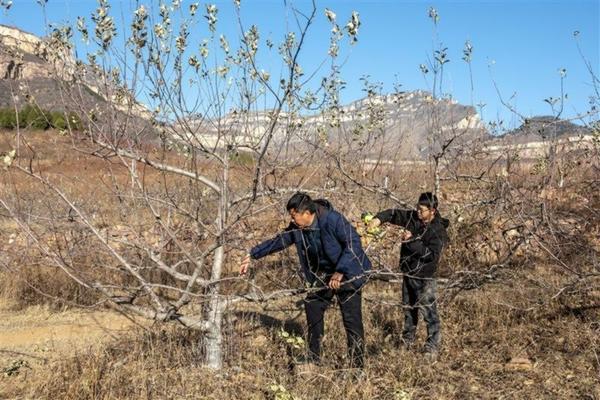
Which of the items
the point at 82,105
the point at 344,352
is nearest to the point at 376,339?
the point at 344,352

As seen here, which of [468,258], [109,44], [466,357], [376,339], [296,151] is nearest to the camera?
[109,44]

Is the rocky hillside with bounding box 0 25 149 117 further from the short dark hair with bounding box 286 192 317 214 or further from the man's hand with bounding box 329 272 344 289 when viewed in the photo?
the man's hand with bounding box 329 272 344 289

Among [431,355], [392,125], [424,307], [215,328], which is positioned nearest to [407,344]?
[431,355]

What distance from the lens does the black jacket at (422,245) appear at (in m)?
4.75

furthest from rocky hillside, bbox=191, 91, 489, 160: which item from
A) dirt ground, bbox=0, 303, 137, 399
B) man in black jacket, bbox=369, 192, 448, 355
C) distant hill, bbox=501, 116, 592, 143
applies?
dirt ground, bbox=0, 303, 137, 399

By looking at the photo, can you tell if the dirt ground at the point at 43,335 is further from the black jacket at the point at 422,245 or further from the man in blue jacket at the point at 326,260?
the black jacket at the point at 422,245

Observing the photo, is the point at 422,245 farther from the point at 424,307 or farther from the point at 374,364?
the point at 374,364

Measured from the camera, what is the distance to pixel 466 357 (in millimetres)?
4859

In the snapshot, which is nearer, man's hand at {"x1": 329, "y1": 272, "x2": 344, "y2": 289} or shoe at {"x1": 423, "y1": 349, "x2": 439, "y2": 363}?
man's hand at {"x1": 329, "y1": 272, "x2": 344, "y2": 289}

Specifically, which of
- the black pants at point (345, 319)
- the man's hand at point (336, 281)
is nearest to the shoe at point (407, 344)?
the black pants at point (345, 319)

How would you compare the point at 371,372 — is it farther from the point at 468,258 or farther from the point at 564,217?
the point at 564,217

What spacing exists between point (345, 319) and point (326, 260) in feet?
1.55

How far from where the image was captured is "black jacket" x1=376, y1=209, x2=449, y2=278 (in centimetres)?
475

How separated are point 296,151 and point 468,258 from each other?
2.78m
